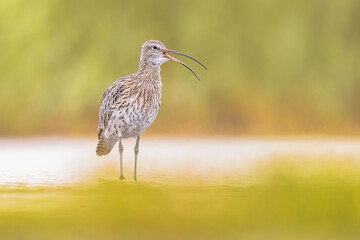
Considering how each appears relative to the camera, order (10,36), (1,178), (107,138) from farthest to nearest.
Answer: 1. (10,36)
2. (107,138)
3. (1,178)

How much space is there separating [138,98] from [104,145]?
140 cm

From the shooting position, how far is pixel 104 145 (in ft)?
39.9

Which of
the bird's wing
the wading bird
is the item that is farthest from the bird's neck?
the bird's wing

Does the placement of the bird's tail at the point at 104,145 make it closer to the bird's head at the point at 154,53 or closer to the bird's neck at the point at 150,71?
the bird's neck at the point at 150,71

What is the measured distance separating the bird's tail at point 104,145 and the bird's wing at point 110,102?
176 mm

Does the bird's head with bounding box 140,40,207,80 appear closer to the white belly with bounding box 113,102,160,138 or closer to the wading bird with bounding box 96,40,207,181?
the wading bird with bounding box 96,40,207,181

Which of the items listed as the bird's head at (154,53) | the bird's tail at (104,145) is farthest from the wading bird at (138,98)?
the bird's tail at (104,145)

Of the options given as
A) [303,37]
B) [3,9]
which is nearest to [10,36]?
[3,9]

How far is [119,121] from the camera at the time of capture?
11.3 meters

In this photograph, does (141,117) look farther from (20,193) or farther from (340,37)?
(340,37)

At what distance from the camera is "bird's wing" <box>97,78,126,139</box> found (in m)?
11.4

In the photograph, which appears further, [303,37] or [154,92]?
[303,37]

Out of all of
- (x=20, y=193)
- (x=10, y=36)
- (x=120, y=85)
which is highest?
(x=10, y=36)

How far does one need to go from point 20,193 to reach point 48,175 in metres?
1.80
